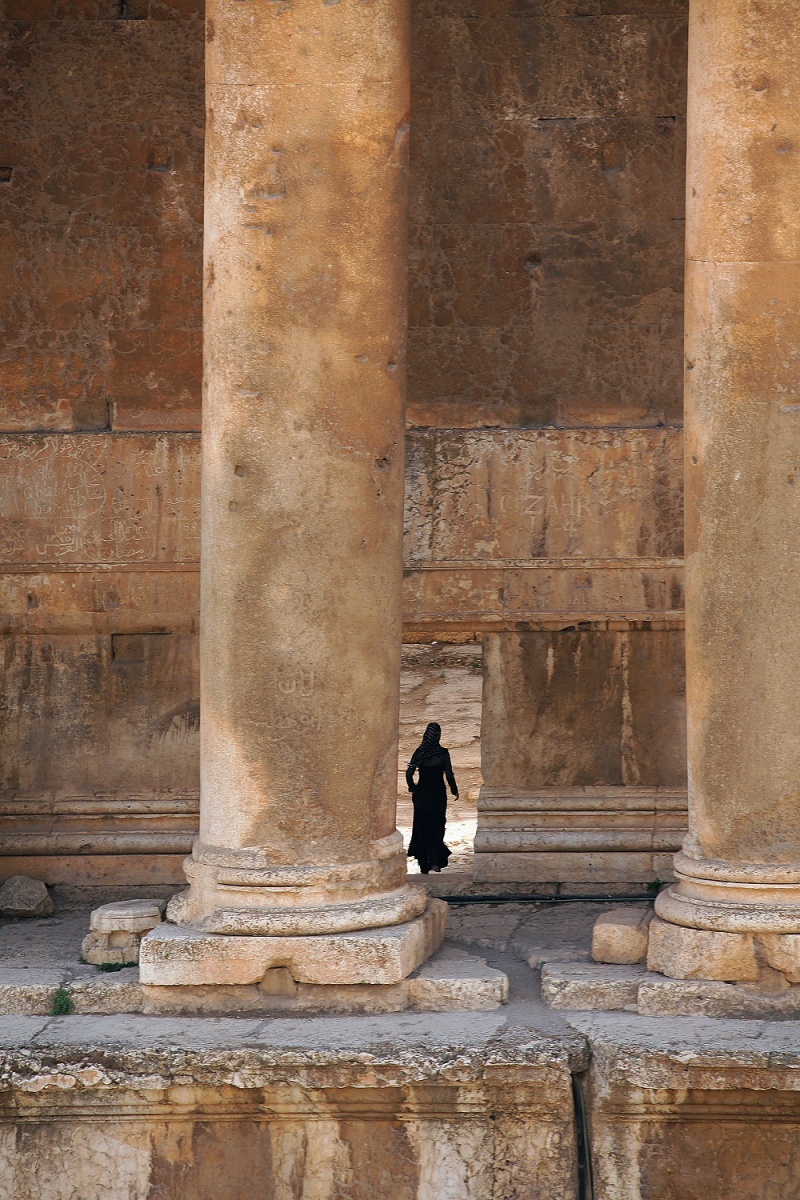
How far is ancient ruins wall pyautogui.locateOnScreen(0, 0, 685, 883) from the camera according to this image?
10664mm

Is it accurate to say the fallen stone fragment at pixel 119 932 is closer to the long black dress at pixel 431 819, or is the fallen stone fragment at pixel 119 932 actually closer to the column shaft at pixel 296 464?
the column shaft at pixel 296 464

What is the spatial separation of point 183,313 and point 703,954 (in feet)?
20.2

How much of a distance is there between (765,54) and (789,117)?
1.11 ft

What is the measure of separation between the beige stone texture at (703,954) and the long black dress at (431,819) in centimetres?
361

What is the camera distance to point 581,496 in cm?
1062

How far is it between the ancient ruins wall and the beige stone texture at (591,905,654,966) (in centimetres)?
308

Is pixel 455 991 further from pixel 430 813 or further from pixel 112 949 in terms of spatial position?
pixel 430 813

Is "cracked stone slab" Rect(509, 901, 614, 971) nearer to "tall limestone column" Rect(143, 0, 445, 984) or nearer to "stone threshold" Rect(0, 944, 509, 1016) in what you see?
"stone threshold" Rect(0, 944, 509, 1016)

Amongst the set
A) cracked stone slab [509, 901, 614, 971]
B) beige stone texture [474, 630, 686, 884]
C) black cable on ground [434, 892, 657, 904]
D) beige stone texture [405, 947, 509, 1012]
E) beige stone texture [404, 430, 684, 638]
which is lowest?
black cable on ground [434, 892, 657, 904]

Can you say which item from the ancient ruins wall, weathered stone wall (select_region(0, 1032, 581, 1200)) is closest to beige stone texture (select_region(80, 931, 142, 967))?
weathered stone wall (select_region(0, 1032, 581, 1200))

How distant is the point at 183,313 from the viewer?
1081cm

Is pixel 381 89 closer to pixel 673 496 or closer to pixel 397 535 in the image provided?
pixel 397 535

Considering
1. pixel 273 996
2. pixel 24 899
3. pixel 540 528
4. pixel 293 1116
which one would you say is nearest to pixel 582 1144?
pixel 293 1116

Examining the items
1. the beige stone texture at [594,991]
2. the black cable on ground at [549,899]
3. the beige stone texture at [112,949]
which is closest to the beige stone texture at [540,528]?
the black cable on ground at [549,899]
